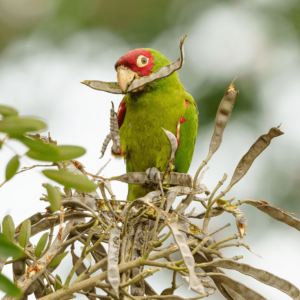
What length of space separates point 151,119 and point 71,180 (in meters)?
1.07

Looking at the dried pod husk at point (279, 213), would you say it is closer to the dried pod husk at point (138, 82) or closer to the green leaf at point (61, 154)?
the dried pod husk at point (138, 82)

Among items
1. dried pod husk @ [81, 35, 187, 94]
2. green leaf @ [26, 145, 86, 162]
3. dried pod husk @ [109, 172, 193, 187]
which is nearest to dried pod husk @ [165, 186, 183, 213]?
dried pod husk @ [109, 172, 193, 187]

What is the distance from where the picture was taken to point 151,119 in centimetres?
143

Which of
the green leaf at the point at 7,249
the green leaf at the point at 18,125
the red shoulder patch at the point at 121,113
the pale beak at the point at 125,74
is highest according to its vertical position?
the pale beak at the point at 125,74

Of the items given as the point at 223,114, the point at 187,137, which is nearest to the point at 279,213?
the point at 223,114

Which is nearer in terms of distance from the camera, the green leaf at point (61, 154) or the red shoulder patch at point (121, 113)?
the green leaf at point (61, 154)

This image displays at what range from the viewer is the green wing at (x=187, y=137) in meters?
1.47

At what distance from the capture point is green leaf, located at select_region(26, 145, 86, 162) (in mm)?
340

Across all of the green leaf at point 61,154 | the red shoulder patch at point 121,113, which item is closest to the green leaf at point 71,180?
the green leaf at point 61,154

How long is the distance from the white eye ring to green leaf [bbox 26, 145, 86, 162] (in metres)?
1.13

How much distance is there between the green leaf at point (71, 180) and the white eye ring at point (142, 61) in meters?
1.13

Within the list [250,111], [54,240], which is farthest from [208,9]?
[54,240]

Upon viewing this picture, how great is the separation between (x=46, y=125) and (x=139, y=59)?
3.82 ft

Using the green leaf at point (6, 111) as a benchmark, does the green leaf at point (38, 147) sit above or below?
below
